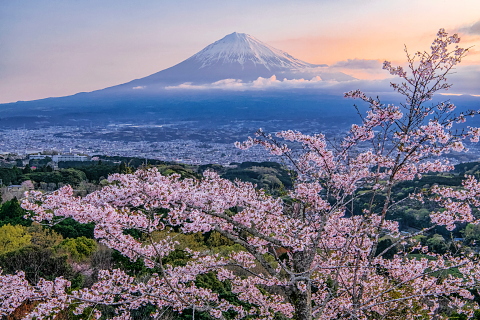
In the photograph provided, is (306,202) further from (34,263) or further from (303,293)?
(34,263)

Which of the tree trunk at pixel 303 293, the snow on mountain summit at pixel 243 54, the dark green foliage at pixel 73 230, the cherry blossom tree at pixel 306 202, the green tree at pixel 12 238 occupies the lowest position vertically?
the dark green foliage at pixel 73 230

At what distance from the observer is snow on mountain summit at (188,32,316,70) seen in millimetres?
134375

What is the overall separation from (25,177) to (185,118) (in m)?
106

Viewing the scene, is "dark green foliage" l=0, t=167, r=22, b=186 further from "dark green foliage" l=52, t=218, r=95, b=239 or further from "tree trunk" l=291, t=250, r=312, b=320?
"tree trunk" l=291, t=250, r=312, b=320

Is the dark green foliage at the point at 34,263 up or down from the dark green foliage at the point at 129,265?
up

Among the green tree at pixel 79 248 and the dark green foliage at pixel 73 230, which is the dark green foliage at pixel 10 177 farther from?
the green tree at pixel 79 248

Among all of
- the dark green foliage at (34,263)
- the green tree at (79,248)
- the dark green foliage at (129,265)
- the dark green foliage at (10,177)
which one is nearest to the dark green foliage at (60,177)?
the dark green foliage at (10,177)

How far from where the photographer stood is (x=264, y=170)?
148 ft

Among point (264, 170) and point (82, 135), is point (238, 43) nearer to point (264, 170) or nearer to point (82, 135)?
point (82, 135)

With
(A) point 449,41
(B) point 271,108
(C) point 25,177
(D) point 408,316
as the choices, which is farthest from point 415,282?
(B) point 271,108

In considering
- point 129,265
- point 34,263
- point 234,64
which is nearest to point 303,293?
point 129,265

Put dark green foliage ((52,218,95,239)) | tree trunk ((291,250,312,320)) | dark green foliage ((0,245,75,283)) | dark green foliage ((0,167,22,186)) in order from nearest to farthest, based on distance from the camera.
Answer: tree trunk ((291,250,312,320)), dark green foliage ((0,245,75,283)), dark green foliage ((52,218,95,239)), dark green foliage ((0,167,22,186))

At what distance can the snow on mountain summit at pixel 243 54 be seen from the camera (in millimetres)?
134375

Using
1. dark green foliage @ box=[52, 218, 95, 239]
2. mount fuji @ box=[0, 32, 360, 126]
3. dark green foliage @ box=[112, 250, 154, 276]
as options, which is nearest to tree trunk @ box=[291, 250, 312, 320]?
dark green foliage @ box=[112, 250, 154, 276]
